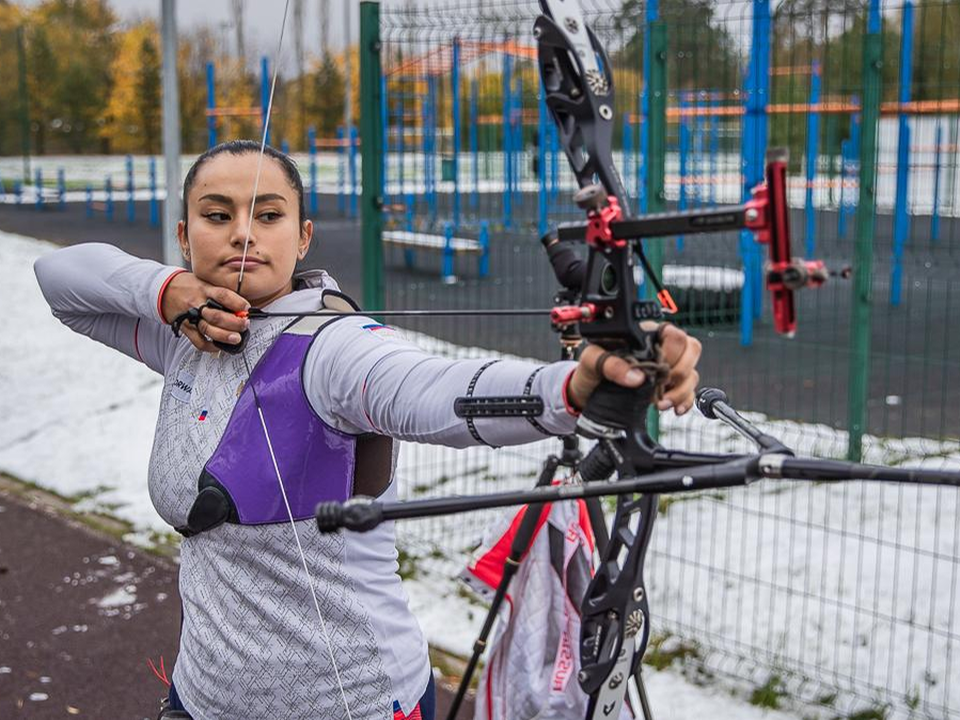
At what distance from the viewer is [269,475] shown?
6.77 ft

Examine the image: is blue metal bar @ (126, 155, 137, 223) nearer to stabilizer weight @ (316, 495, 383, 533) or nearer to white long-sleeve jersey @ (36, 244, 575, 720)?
white long-sleeve jersey @ (36, 244, 575, 720)

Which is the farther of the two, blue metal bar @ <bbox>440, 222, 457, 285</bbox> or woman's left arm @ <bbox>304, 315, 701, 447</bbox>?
blue metal bar @ <bbox>440, 222, 457, 285</bbox>

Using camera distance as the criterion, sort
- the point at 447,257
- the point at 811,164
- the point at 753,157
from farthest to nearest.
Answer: the point at 447,257
the point at 811,164
the point at 753,157

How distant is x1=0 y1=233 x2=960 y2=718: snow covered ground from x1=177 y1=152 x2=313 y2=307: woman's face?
2.58 meters

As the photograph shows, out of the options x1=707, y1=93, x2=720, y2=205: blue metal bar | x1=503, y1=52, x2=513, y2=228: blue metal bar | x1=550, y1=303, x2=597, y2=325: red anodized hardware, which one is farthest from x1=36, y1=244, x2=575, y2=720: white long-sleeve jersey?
x1=503, y1=52, x2=513, y2=228: blue metal bar

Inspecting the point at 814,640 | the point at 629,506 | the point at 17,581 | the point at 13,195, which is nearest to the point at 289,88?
the point at 13,195

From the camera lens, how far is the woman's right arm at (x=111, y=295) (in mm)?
2375

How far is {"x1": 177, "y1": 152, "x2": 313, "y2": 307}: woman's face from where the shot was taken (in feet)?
7.01

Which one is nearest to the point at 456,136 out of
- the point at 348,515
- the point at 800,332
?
the point at 800,332

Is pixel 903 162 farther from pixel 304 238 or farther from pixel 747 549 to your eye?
pixel 304 238

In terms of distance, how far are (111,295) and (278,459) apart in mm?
643

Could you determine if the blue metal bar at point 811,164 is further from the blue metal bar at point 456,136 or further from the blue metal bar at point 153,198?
the blue metal bar at point 153,198

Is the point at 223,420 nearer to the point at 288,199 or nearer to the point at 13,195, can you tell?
the point at 288,199

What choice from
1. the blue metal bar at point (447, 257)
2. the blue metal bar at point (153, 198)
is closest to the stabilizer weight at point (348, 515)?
the blue metal bar at point (447, 257)
